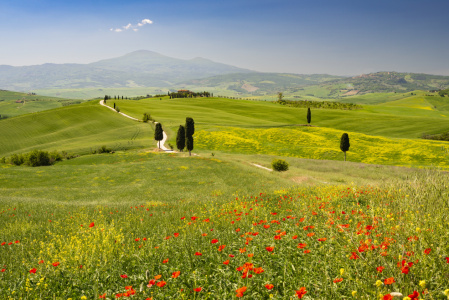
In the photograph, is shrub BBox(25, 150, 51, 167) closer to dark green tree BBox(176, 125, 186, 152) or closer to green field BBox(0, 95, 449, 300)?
green field BBox(0, 95, 449, 300)

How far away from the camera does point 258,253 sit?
555cm

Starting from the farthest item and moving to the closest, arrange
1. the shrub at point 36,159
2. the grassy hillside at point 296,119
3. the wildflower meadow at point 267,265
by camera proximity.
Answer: the grassy hillside at point 296,119, the shrub at point 36,159, the wildflower meadow at point 267,265

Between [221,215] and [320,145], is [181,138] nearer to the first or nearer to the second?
[320,145]

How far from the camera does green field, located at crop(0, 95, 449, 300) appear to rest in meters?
4.46

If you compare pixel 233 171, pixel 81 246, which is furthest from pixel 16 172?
pixel 81 246

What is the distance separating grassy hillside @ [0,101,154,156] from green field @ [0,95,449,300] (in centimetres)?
74

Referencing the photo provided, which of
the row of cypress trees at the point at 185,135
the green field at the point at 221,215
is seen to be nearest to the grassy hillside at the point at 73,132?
the green field at the point at 221,215

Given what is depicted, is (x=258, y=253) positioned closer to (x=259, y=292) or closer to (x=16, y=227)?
(x=259, y=292)

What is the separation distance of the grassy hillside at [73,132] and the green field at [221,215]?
737mm

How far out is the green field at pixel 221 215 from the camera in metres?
4.46

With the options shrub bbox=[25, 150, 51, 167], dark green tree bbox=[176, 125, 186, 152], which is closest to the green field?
shrub bbox=[25, 150, 51, 167]

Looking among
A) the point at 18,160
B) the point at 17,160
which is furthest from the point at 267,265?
the point at 17,160

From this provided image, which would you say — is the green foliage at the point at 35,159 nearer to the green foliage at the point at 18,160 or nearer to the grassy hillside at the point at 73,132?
the green foliage at the point at 18,160

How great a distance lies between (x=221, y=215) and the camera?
9.12 m
